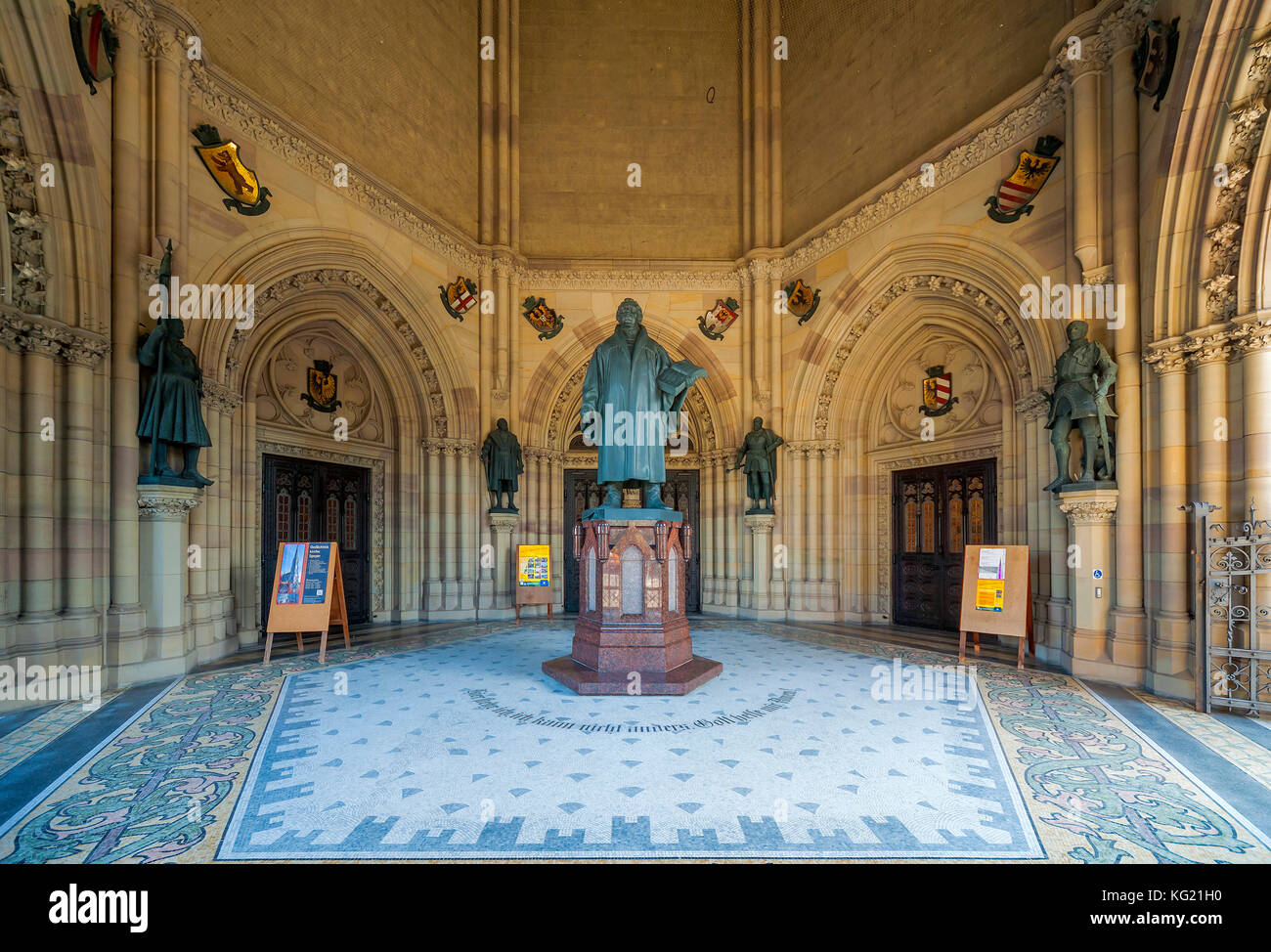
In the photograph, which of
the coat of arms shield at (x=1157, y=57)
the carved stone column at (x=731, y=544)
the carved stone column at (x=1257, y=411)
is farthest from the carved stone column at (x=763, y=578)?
the coat of arms shield at (x=1157, y=57)

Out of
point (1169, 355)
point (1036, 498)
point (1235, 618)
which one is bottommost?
point (1235, 618)

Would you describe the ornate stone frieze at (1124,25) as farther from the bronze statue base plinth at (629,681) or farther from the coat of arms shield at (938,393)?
the bronze statue base plinth at (629,681)

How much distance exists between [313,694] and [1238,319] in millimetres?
8801

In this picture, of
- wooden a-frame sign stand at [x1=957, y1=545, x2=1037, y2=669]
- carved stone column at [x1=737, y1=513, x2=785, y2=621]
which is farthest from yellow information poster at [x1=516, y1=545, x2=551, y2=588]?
wooden a-frame sign stand at [x1=957, y1=545, x2=1037, y2=669]

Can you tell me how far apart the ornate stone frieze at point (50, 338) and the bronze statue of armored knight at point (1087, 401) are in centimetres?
969

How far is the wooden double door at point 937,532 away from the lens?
9.05 meters

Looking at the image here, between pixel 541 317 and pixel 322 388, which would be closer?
pixel 322 388

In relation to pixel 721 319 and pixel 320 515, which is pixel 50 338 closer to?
pixel 320 515

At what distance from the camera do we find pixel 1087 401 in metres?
5.98

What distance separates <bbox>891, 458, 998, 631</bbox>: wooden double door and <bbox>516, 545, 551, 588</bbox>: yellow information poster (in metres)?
5.96

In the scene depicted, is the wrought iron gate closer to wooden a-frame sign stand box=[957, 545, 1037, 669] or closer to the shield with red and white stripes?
wooden a-frame sign stand box=[957, 545, 1037, 669]

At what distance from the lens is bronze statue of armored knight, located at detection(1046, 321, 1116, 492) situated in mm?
5934

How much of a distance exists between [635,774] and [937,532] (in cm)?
792

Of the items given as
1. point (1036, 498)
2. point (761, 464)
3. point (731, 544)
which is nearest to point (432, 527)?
point (731, 544)
